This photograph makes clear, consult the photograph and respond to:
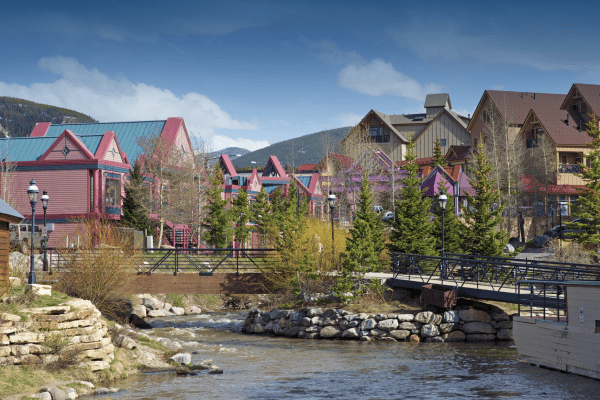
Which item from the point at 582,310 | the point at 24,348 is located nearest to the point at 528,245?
the point at 582,310

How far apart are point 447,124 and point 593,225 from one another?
52.8 metres

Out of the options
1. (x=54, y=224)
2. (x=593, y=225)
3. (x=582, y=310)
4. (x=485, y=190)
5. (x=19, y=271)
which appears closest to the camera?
(x=582, y=310)

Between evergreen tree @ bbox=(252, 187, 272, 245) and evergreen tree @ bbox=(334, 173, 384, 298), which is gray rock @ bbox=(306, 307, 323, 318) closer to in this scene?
evergreen tree @ bbox=(334, 173, 384, 298)

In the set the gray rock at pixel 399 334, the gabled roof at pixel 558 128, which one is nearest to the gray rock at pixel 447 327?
the gray rock at pixel 399 334

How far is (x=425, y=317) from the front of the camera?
97.2ft

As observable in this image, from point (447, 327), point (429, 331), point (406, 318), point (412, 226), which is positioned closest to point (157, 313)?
point (412, 226)

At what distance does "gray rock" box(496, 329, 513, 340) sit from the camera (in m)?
29.3

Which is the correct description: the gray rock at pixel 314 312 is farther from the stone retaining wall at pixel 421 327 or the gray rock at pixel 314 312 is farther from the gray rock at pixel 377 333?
the gray rock at pixel 377 333

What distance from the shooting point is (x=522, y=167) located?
2534 inches

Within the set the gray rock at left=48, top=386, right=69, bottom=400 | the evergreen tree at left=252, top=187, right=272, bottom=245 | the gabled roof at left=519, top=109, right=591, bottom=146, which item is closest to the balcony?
the gabled roof at left=519, top=109, right=591, bottom=146

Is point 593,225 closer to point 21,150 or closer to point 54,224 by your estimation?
point 54,224

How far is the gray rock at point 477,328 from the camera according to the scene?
29.3 metres

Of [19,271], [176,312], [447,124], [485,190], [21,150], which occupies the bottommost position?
[176,312]

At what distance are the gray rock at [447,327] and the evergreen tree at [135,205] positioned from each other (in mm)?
22925
